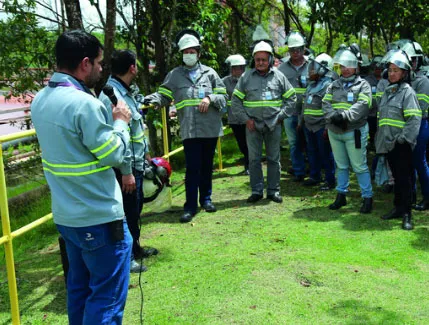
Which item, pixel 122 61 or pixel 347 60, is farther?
pixel 347 60

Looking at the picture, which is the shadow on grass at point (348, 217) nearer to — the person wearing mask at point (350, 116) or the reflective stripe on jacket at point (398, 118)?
the person wearing mask at point (350, 116)

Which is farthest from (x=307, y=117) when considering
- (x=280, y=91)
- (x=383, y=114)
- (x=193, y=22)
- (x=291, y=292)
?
(x=291, y=292)

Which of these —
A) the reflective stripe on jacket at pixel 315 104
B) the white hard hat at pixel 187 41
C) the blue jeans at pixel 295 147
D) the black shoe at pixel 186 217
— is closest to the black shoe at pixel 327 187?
the blue jeans at pixel 295 147

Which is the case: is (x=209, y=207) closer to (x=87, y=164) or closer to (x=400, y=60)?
(x=400, y=60)

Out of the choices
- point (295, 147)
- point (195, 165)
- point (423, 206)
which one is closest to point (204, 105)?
point (195, 165)

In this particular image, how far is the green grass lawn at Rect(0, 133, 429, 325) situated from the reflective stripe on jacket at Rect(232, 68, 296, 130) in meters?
1.13

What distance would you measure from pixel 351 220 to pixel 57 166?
13.4ft

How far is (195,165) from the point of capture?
243 inches

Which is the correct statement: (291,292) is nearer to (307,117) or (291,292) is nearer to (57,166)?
(57,166)

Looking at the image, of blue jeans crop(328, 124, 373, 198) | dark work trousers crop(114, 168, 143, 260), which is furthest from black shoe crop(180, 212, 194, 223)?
blue jeans crop(328, 124, 373, 198)

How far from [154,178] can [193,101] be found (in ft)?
5.47

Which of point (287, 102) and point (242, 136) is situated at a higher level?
point (287, 102)

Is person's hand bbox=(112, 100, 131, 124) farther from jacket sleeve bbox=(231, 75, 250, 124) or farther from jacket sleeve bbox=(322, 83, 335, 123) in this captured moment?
jacket sleeve bbox=(231, 75, 250, 124)

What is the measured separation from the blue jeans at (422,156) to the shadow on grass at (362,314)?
105 inches
